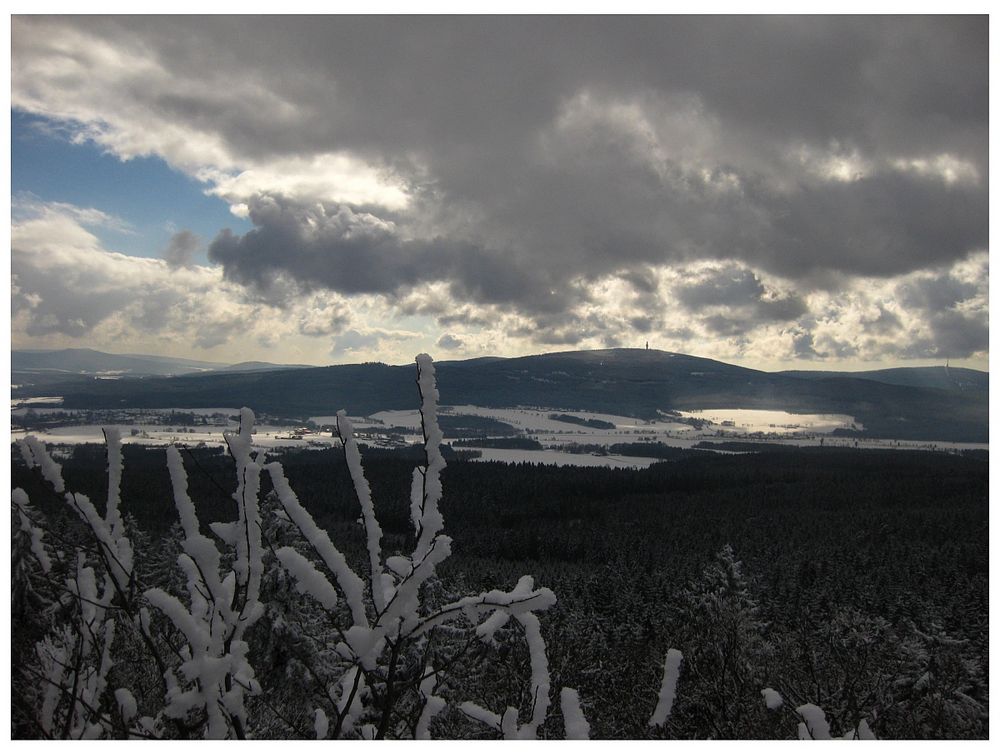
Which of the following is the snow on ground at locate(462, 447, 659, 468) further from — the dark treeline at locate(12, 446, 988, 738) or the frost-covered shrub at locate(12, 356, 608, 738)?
the frost-covered shrub at locate(12, 356, 608, 738)

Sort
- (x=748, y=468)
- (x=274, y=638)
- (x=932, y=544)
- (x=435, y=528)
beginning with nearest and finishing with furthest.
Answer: (x=435, y=528)
(x=274, y=638)
(x=932, y=544)
(x=748, y=468)

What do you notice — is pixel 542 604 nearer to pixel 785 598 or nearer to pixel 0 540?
pixel 0 540

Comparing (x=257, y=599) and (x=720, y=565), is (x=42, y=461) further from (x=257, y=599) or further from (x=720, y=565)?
(x=720, y=565)

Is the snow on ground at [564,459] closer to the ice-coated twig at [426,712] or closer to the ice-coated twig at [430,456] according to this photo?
the ice-coated twig at [426,712]

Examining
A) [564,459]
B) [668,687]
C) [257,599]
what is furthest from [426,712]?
[564,459]

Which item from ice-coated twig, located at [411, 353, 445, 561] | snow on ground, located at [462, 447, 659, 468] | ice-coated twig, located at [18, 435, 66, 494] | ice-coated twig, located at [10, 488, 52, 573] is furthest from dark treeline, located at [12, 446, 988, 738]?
snow on ground, located at [462, 447, 659, 468]

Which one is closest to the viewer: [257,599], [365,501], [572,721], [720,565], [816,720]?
[365,501]

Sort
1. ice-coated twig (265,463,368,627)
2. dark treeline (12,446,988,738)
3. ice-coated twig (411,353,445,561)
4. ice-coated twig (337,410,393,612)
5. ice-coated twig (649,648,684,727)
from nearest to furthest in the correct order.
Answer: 1. ice-coated twig (411,353,445,561)
2. ice-coated twig (265,463,368,627)
3. ice-coated twig (337,410,393,612)
4. ice-coated twig (649,648,684,727)
5. dark treeline (12,446,988,738)

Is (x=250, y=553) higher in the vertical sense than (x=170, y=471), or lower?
lower

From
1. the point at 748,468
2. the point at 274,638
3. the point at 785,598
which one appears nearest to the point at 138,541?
the point at 274,638
